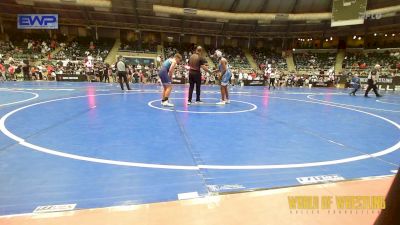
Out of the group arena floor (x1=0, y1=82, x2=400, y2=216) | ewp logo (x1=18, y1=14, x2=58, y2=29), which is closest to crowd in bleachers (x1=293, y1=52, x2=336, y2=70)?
ewp logo (x1=18, y1=14, x2=58, y2=29)

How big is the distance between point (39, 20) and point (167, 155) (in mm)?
26796

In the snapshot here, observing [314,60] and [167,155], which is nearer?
[167,155]

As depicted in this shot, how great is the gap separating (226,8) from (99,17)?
1450 cm

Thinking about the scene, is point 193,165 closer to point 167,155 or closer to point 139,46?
point 167,155

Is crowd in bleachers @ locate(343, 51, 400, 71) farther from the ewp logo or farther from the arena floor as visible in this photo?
the ewp logo

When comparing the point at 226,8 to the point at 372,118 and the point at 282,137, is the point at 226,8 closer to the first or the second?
the point at 372,118

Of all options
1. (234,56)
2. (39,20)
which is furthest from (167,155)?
(234,56)

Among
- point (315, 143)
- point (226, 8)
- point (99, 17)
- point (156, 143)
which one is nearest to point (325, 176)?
point (315, 143)

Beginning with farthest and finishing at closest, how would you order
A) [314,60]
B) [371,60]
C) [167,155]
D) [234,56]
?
[314,60], [234,56], [371,60], [167,155]

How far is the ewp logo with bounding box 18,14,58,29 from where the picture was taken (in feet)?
80.4

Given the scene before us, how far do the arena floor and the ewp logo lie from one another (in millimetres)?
20348

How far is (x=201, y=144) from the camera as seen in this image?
4.92m

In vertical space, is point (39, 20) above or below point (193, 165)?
above

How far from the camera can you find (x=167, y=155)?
426 cm
